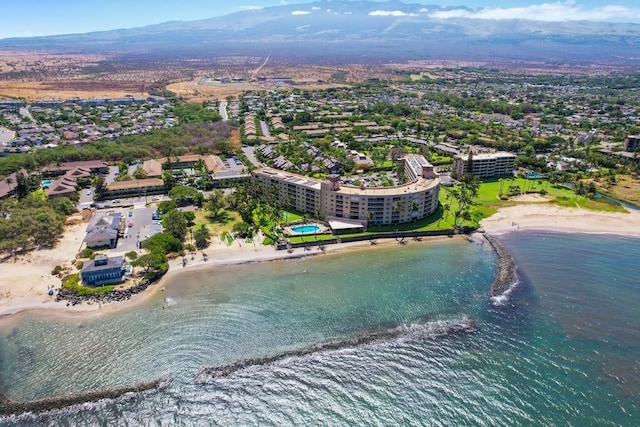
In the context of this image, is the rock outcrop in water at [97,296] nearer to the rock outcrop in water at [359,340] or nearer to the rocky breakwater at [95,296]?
the rocky breakwater at [95,296]

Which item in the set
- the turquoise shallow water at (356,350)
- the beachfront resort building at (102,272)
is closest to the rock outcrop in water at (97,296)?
the beachfront resort building at (102,272)

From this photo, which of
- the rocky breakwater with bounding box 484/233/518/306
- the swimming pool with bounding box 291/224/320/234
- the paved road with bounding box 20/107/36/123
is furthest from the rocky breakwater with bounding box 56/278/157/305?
the paved road with bounding box 20/107/36/123

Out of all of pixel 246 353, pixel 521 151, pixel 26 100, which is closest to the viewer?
pixel 246 353

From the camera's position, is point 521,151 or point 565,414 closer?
point 565,414

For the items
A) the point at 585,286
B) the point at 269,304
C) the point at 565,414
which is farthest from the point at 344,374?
the point at 585,286

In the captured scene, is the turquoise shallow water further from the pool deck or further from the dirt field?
the dirt field

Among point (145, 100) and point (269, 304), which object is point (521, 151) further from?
point (145, 100)
